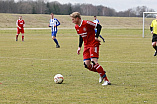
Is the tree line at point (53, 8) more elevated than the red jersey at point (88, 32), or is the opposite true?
the tree line at point (53, 8)

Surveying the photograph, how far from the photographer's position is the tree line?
131 meters

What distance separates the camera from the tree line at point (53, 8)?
13075cm

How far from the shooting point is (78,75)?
10.3 meters

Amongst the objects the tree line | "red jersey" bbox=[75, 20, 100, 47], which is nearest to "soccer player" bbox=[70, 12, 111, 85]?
"red jersey" bbox=[75, 20, 100, 47]

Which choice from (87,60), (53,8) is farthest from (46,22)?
(87,60)

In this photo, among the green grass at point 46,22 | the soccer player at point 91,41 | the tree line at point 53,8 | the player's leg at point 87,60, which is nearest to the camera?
the soccer player at point 91,41

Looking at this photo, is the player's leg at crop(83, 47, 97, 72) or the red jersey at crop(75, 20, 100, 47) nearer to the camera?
the red jersey at crop(75, 20, 100, 47)

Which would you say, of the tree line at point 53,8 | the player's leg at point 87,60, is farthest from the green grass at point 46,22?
the player's leg at point 87,60

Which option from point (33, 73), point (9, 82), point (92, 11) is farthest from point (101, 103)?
point (92, 11)

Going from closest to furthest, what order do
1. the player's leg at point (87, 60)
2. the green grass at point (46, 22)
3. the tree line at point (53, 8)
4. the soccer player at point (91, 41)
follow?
the soccer player at point (91, 41) < the player's leg at point (87, 60) < the green grass at point (46, 22) < the tree line at point (53, 8)

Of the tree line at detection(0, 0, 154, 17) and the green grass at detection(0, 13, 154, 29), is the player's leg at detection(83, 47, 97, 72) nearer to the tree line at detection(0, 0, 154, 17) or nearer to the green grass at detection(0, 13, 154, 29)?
the green grass at detection(0, 13, 154, 29)

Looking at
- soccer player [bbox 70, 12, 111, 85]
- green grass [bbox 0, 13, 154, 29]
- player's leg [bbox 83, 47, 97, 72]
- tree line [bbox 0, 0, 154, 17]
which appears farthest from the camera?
tree line [bbox 0, 0, 154, 17]

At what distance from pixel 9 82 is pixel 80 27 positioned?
7.96ft

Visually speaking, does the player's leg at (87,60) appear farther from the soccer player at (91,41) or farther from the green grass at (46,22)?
the green grass at (46,22)
